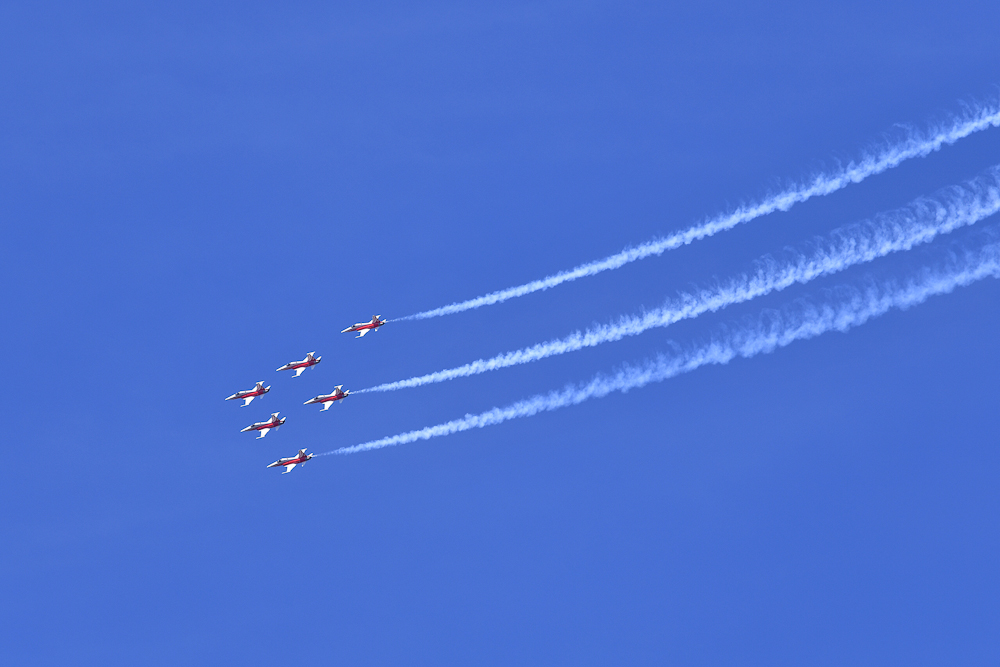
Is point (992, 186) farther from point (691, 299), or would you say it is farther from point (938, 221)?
point (691, 299)

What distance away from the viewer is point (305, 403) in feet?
324

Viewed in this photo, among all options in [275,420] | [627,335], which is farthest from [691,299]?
[275,420]

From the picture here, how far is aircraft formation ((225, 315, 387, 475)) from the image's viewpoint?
97.4m

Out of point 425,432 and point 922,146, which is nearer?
point 922,146

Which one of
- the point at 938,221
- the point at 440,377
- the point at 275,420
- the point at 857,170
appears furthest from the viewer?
the point at 275,420

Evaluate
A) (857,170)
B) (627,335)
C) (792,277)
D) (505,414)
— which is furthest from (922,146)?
(505,414)

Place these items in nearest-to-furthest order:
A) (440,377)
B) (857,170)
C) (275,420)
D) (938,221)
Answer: (938,221) → (857,170) → (440,377) → (275,420)

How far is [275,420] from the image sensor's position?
327ft

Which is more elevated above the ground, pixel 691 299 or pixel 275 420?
pixel 275 420

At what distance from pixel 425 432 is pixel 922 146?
31.3 meters

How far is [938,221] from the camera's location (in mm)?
80125

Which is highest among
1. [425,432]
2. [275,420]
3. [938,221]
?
[275,420]

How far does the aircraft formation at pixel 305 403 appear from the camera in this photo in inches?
3836

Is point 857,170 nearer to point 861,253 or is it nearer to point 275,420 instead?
point 861,253
